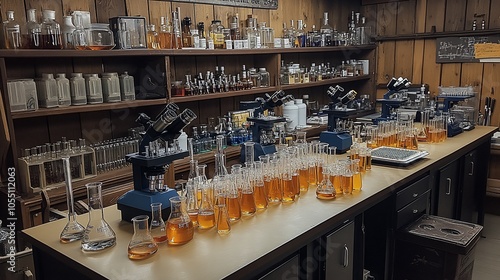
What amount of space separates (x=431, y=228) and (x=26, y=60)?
252cm

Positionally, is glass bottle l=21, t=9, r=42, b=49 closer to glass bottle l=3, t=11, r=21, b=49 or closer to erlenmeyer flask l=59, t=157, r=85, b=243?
glass bottle l=3, t=11, r=21, b=49

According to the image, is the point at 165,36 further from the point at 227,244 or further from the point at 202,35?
the point at 227,244

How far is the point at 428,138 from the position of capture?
3025 mm

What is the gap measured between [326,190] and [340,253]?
28 cm

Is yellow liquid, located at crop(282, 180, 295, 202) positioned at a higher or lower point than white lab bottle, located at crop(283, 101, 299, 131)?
lower

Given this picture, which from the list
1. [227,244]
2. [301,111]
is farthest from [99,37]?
[301,111]

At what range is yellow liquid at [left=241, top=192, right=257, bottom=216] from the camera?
1649 mm

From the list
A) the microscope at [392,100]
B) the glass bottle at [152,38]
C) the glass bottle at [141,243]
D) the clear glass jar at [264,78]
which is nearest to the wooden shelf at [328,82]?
the clear glass jar at [264,78]

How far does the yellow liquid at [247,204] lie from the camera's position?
1.65 m

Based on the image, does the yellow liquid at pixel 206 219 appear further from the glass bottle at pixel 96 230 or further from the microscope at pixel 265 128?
the microscope at pixel 265 128

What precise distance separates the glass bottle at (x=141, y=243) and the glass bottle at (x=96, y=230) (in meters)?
0.11

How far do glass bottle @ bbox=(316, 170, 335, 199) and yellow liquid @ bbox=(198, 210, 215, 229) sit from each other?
544 mm

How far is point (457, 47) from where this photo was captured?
4.42m

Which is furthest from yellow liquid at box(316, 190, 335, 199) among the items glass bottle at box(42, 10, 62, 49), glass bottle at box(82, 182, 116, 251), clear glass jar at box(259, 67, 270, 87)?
clear glass jar at box(259, 67, 270, 87)
